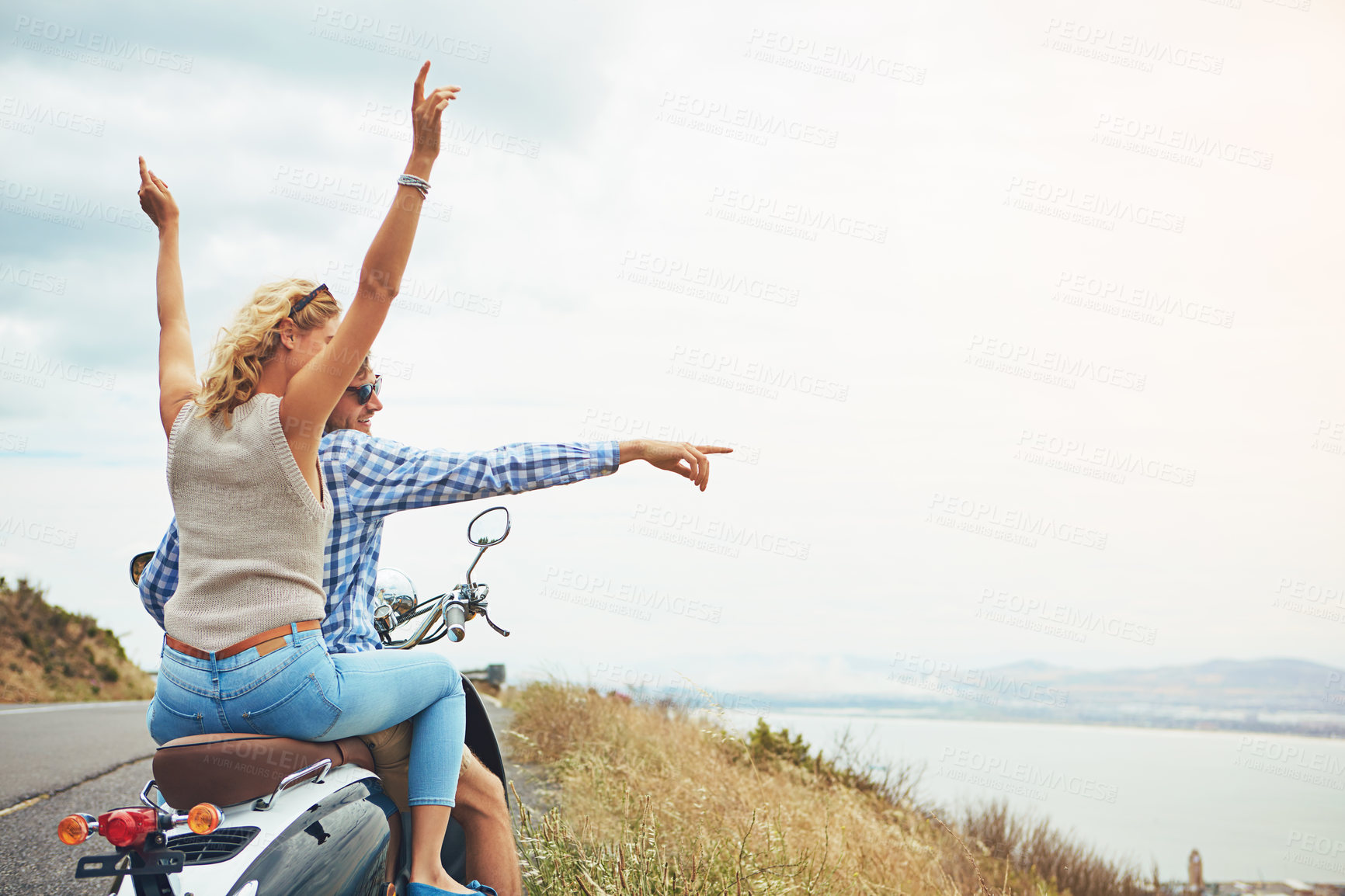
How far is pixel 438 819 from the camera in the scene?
8.30 feet

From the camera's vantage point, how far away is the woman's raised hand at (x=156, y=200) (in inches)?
118

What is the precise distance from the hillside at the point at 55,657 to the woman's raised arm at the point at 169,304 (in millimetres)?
15696

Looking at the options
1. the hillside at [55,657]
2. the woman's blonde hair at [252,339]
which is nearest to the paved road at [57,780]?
the woman's blonde hair at [252,339]

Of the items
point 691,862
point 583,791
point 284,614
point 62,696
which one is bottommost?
point 62,696

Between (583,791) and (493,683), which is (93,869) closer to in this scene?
→ (583,791)

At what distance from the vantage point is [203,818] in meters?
1.98

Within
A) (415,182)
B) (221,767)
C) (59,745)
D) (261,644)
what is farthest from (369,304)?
(59,745)

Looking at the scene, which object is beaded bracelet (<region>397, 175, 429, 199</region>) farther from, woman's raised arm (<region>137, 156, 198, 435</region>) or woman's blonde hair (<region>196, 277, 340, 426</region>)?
woman's raised arm (<region>137, 156, 198, 435</region>)

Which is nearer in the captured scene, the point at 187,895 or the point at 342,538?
the point at 187,895

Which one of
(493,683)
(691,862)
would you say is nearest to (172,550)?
(691,862)

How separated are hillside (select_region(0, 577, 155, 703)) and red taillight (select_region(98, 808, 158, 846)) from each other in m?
16.5

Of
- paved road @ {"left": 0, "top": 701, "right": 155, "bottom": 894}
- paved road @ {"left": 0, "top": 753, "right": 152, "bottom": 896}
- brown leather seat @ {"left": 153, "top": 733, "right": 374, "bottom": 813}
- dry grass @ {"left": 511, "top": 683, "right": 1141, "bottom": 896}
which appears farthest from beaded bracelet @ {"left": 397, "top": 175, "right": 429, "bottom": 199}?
paved road @ {"left": 0, "top": 701, "right": 155, "bottom": 894}

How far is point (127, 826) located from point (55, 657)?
19246mm

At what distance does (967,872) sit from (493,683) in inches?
402
